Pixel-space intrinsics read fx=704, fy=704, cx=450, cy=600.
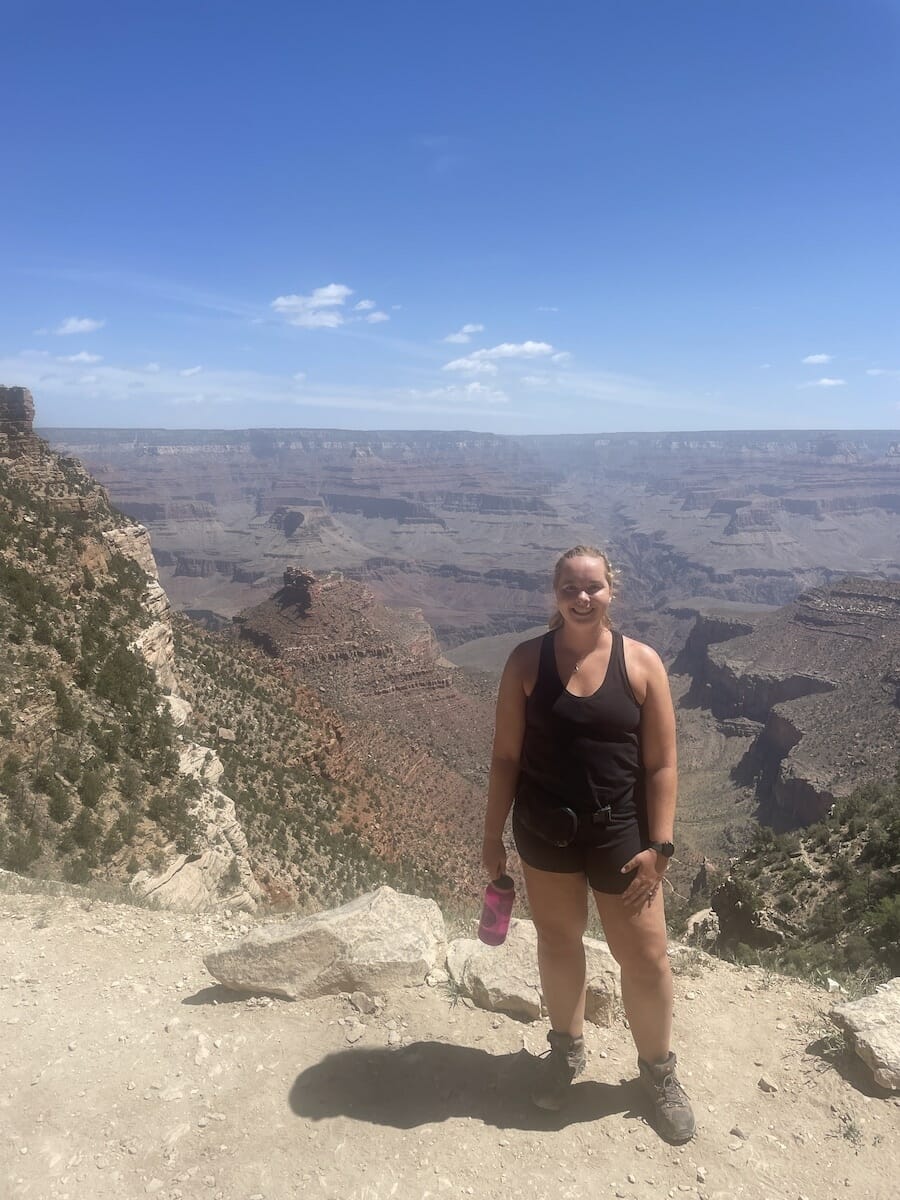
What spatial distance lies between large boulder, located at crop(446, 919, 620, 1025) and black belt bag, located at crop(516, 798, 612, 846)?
1806 millimetres

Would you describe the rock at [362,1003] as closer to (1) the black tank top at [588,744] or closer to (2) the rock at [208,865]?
(1) the black tank top at [588,744]

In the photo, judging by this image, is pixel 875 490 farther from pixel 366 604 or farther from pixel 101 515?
pixel 101 515

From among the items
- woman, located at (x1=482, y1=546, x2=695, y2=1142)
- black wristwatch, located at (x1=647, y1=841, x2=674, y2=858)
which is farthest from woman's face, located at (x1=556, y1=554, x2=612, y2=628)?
black wristwatch, located at (x1=647, y1=841, x2=674, y2=858)

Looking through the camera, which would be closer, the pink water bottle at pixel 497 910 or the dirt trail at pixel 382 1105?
the dirt trail at pixel 382 1105

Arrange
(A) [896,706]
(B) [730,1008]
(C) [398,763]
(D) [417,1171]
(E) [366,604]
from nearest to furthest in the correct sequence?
(D) [417,1171]
(B) [730,1008]
(C) [398,763]
(A) [896,706]
(E) [366,604]

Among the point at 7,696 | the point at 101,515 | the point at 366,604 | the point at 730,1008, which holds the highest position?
the point at 101,515

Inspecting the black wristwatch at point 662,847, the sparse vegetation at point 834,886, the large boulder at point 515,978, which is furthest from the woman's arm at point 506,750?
the sparse vegetation at point 834,886

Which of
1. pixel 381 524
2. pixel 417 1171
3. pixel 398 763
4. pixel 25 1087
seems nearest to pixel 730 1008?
pixel 417 1171

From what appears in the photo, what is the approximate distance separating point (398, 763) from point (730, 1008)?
1988cm

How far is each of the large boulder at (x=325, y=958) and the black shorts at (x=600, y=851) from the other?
191 centimetres

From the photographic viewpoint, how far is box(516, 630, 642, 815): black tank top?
327 centimetres

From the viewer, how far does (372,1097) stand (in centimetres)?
377

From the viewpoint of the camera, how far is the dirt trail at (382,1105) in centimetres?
329

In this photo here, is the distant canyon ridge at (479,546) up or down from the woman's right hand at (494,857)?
down
